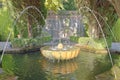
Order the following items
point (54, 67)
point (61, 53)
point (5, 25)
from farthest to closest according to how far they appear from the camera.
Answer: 1. point (5, 25)
2. point (61, 53)
3. point (54, 67)

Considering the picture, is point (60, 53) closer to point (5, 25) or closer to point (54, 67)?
point (54, 67)

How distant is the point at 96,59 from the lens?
11.3 m

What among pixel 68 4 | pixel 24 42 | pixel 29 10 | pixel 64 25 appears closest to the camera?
pixel 24 42

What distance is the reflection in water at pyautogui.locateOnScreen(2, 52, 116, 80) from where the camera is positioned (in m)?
8.62

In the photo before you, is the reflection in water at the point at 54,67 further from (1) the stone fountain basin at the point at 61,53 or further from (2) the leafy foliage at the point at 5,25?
(2) the leafy foliage at the point at 5,25

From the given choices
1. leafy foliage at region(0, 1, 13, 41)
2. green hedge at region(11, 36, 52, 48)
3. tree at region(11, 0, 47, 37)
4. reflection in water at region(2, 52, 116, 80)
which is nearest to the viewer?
reflection in water at region(2, 52, 116, 80)

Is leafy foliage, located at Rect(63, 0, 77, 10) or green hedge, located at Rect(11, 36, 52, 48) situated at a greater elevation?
leafy foliage, located at Rect(63, 0, 77, 10)

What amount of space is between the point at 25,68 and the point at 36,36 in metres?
5.27

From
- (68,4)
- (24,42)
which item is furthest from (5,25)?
(68,4)

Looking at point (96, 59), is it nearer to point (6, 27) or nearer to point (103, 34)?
point (103, 34)

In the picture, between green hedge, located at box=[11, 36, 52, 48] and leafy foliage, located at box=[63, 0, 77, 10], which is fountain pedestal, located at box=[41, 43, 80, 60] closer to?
green hedge, located at box=[11, 36, 52, 48]

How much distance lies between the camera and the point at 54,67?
986 centimetres

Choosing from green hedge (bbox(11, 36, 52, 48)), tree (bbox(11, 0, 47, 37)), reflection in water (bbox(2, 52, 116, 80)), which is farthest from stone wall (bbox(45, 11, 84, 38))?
reflection in water (bbox(2, 52, 116, 80))

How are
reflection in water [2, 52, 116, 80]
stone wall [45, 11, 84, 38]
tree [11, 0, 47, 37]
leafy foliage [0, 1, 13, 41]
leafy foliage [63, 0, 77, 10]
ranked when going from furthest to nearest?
leafy foliage [63, 0, 77, 10], stone wall [45, 11, 84, 38], leafy foliage [0, 1, 13, 41], tree [11, 0, 47, 37], reflection in water [2, 52, 116, 80]
